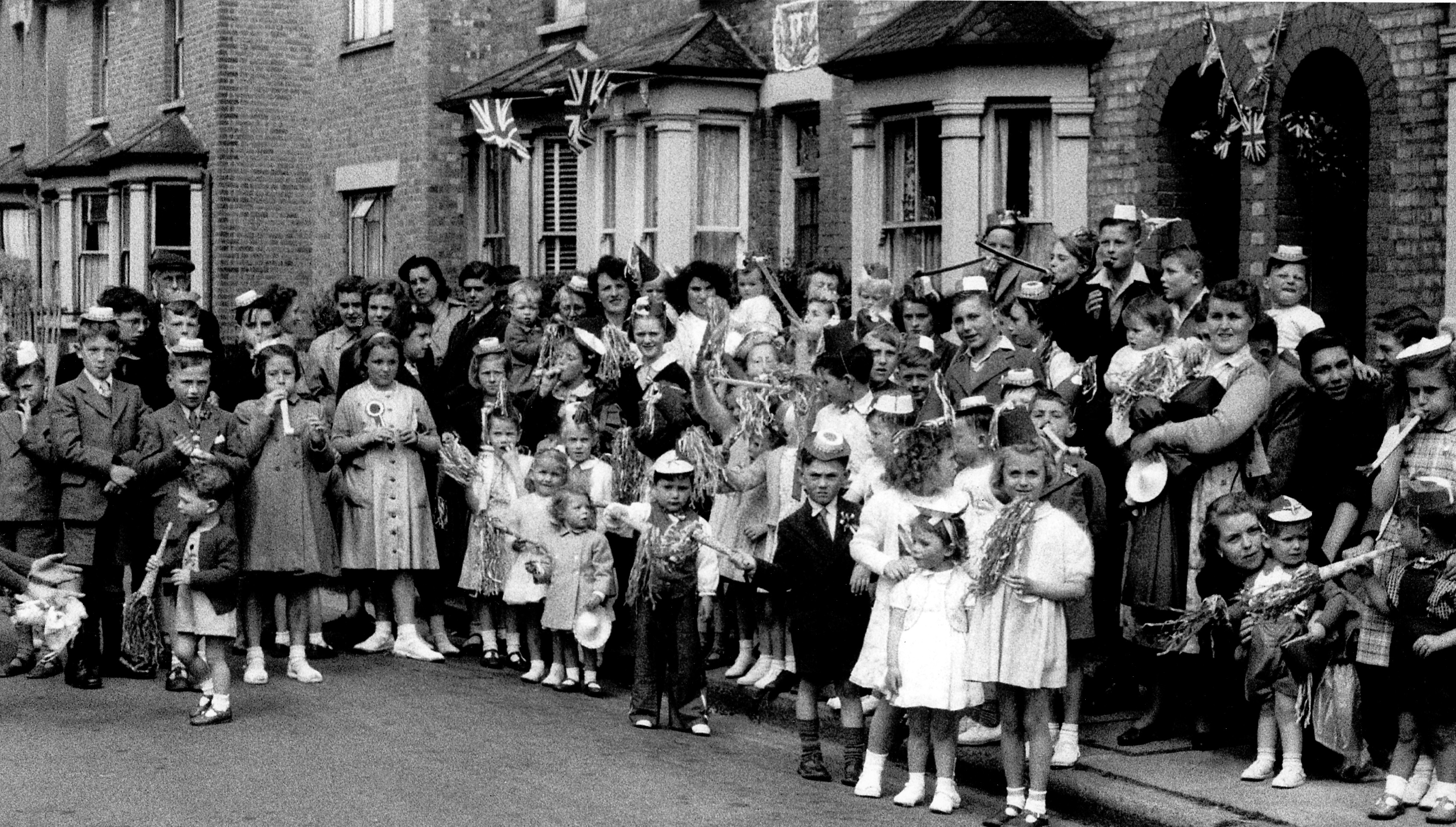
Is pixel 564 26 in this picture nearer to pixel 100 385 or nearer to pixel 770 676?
pixel 100 385

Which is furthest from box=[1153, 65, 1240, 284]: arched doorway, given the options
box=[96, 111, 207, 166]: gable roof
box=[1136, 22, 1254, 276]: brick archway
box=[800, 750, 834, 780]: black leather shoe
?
box=[96, 111, 207, 166]: gable roof

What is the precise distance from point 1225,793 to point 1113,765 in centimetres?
66

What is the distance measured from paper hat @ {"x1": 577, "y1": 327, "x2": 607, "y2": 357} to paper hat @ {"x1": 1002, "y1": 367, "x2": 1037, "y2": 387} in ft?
10.3

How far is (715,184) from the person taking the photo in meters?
18.9

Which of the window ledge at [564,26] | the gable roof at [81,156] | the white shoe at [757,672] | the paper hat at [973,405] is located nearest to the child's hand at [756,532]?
the white shoe at [757,672]

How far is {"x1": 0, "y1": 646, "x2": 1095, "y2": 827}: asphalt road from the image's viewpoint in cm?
795

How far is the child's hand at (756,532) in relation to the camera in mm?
10367

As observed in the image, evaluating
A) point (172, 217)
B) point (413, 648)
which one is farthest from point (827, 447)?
point (172, 217)

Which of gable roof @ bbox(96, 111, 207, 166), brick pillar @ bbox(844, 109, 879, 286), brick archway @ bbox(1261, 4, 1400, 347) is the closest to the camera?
brick archway @ bbox(1261, 4, 1400, 347)

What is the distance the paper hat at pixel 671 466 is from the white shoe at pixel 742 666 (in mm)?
1272

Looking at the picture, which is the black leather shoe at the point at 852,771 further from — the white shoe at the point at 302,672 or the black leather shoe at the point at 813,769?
the white shoe at the point at 302,672

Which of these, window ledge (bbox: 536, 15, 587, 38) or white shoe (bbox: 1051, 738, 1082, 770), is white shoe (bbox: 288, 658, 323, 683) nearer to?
white shoe (bbox: 1051, 738, 1082, 770)

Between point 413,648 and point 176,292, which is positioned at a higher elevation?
point 176,292

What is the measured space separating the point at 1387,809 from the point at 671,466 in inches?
146
